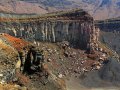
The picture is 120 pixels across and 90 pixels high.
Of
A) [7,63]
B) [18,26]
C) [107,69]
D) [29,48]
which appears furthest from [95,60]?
[7,63]

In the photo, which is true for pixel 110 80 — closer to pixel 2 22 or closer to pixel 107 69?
pixel 107 69

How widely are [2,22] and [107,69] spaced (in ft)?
80.2

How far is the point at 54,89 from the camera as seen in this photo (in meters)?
57.2

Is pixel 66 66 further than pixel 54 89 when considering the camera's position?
Yes

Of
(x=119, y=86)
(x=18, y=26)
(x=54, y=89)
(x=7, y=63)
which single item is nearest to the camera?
(x=7, y=63)

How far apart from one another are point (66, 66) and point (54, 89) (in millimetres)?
32601

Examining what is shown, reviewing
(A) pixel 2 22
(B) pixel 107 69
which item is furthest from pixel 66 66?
(A) pixel 2 22

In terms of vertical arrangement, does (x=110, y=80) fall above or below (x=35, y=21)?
below

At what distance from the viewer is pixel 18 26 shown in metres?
92.4

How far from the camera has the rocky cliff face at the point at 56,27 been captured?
302 ft

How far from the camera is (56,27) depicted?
100375 millimetres

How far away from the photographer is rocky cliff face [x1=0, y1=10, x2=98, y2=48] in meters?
92.1

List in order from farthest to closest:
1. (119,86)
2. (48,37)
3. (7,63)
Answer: (48,37) < (119,86) < (7,63)

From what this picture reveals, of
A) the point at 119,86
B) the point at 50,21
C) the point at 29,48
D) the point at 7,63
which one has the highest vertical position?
the point at 7,63
